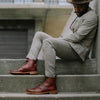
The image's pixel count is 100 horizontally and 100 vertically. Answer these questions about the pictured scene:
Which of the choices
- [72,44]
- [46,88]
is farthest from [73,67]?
[46,88]

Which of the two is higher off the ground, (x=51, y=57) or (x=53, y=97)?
(x=51, y=57)

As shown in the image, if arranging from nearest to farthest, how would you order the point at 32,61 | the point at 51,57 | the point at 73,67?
the point at 51,57 < the point at 32,61 < the point at 73,67

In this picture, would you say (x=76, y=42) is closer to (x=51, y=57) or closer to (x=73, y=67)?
(x=73, y=67)

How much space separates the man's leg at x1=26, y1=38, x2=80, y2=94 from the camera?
358cm

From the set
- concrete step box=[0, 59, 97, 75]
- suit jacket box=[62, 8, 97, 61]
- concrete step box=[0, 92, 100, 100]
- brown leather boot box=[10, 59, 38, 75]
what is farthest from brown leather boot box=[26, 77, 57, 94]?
suit jacket box=[62, 8, 97, 61]

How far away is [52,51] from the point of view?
12.6 feet

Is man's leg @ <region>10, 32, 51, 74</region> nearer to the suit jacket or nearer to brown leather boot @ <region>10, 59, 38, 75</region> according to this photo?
brown leather boot @ <region>10, 59, 38, 75</region>

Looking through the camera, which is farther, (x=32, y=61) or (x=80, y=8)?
(x=80, y=8)

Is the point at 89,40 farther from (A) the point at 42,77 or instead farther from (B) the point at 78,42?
(A) the point at 42,77

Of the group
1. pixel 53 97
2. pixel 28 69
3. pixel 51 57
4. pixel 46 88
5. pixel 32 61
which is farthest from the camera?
pixel 32 61

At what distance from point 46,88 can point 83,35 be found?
1212mm

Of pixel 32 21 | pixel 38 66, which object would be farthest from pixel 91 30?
pixel 32 21

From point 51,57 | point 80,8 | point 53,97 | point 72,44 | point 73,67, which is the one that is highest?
point 80,8

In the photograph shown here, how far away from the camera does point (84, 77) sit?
12.7ft
